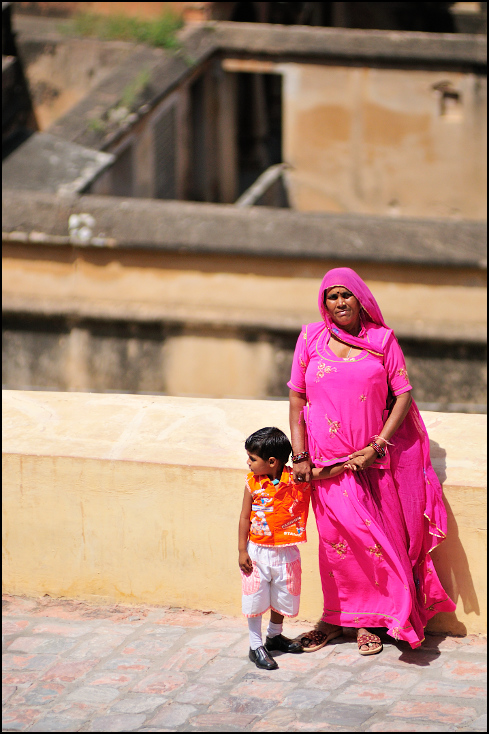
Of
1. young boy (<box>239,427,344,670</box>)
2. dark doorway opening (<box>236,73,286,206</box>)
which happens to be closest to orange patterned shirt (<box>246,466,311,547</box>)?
young boy (<box>239,427,344,670</box>)

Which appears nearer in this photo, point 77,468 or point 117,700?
point 117,700

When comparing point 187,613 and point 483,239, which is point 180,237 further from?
point 187,613

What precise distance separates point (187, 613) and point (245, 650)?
0.37 m

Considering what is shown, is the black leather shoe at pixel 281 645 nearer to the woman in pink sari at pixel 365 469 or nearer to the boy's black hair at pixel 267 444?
the woman in pink sari at pixel 365 469

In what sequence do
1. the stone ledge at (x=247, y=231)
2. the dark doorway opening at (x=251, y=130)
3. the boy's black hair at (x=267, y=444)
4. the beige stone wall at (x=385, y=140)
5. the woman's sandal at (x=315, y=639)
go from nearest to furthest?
the boy's black hair at (x=267, y=444) < the woman's sandal at (x=315, y=639) < the stone ledge at (x=247, y=231) < the beige stone wall at (x=385, y=140) < the dark doorway opening at (x=251, y=130)

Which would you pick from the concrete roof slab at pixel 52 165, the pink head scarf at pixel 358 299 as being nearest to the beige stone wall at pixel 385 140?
the concrete roof slab at pixel 52 165

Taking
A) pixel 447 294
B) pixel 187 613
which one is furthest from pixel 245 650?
pixel 447 294

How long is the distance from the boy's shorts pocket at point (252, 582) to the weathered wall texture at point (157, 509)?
0.29 metres

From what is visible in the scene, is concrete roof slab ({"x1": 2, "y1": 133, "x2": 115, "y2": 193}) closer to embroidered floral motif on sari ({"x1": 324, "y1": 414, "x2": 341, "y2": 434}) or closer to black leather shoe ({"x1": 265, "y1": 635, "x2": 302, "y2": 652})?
embroidered floral motif on sari ({"x1": 324, "y1": 414, "x2": 341, "y2": 434})

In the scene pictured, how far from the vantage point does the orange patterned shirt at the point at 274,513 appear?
3.18 m

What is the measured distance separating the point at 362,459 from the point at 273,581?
1.77 ft

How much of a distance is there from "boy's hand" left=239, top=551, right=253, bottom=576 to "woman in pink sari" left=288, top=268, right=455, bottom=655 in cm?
29

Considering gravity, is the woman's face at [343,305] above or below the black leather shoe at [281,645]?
above

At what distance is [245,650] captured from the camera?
334 centimetres
